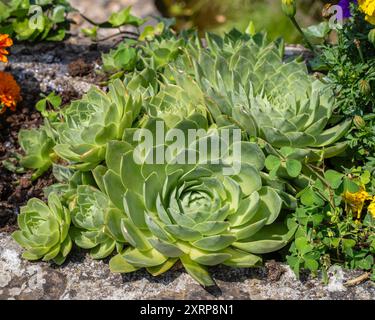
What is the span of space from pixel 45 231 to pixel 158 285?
15.3 inches

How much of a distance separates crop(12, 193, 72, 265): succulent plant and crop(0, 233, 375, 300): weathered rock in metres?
0.06

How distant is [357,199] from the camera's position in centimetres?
203

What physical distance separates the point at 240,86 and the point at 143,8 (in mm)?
2524

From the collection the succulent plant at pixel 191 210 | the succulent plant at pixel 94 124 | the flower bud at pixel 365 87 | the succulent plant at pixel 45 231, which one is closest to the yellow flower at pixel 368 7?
the flower bud at pixel 365 87

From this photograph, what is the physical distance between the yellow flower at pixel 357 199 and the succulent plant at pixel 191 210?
0.76ft

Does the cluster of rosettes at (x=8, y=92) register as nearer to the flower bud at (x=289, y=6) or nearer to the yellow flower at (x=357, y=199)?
the flower bud at (x=289, y=6)

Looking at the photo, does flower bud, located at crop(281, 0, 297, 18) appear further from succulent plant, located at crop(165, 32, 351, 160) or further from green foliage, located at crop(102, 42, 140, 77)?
green foliage, located at crop(102, 42, 140, 77)

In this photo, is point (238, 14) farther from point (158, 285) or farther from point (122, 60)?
point (158, 285)

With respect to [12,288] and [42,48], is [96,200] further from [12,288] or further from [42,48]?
[42,48]

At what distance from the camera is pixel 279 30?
14.0 ft


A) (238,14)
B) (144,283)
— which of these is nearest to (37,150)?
(144,283)

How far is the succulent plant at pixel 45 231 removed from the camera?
6.51ft

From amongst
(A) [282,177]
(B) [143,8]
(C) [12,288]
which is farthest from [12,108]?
(B) [143,8]

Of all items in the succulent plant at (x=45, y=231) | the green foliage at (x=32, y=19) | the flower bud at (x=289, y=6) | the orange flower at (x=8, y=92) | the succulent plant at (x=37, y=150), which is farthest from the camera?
the green foliage at (x=32, y=19)
